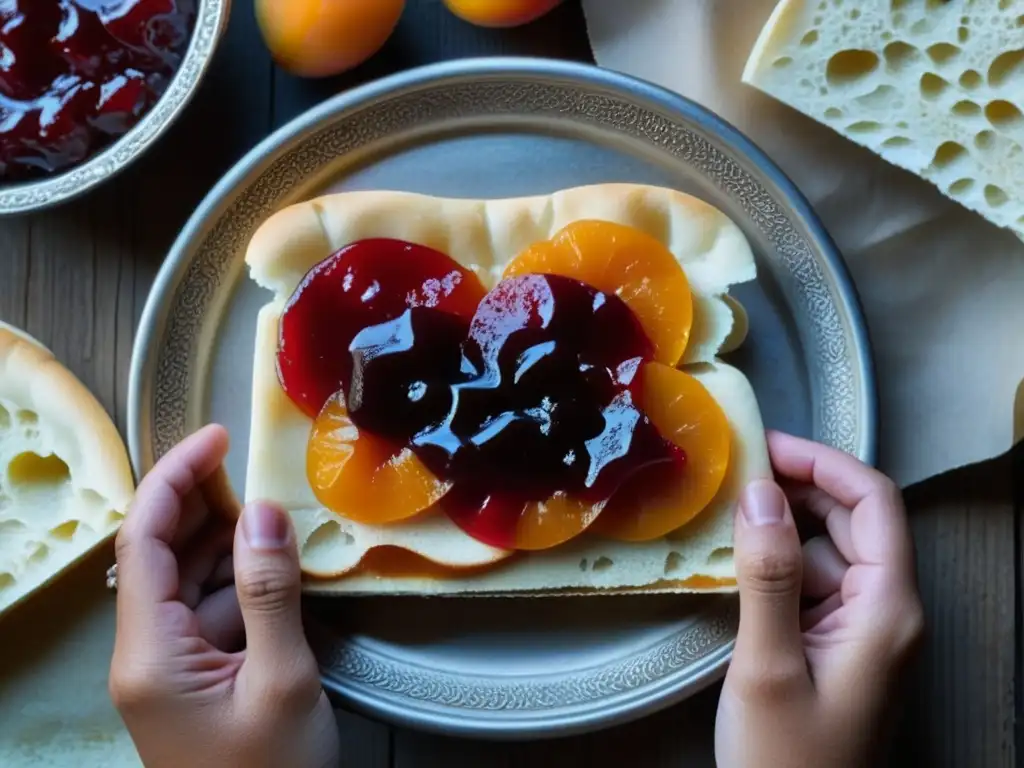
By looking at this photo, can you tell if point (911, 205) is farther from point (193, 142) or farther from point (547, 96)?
point (193, 142)

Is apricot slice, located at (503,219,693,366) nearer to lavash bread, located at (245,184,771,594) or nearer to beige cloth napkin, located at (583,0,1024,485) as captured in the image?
lavash bread, located at (245,184,771,594)

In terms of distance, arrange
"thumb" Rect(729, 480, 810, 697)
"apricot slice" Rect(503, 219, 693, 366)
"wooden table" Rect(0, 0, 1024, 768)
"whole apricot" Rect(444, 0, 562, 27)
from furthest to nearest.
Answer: "wooden table" Rect(0, 0, 1024, 768) < "whole apricot" Rect(444, 0, 562, 27) < "apricot slice" Rect(503, 219, 693, 366) < "thumb" Rect(729, 480, 810, 697)

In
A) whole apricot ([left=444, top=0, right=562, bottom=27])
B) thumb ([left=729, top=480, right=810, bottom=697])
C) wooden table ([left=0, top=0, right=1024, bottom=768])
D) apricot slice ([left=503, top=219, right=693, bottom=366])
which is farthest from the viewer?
wooden table ([left=0, top=0, right=1024, bottom=768])

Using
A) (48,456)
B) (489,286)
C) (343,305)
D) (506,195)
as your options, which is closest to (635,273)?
(489,286)

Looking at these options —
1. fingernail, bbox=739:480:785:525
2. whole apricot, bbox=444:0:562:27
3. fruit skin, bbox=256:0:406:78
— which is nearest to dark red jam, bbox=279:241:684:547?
fingernail, bbox=739:480:785:525

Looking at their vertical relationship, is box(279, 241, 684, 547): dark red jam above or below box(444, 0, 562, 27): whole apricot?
below

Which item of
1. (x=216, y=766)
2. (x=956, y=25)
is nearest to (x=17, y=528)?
(x=216, y=766)
